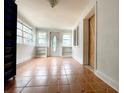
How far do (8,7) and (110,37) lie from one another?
2357mm

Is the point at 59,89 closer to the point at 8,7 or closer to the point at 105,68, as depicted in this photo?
the point at 105,68

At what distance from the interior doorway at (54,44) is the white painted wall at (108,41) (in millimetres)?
6669

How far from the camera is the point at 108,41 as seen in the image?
234 centimetres

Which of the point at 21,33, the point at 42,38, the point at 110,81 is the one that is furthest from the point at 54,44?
the point at 110,81

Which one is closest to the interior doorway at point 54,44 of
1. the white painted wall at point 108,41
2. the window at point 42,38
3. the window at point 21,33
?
the window at point 42,38

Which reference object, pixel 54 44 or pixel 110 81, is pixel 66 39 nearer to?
pixel 54 44

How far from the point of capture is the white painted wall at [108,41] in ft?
6.57

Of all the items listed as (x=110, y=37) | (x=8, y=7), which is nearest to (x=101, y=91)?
(x=110, y=37)

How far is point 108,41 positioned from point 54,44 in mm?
7363

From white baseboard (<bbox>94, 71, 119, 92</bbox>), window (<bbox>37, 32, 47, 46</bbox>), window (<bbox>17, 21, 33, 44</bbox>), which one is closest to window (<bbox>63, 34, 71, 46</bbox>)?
window (<bbox>37, 32, 47, 46</bbox>)

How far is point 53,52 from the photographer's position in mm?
9477

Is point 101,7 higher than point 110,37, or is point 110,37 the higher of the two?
point 101,7

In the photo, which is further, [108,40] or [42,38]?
[42,38]
